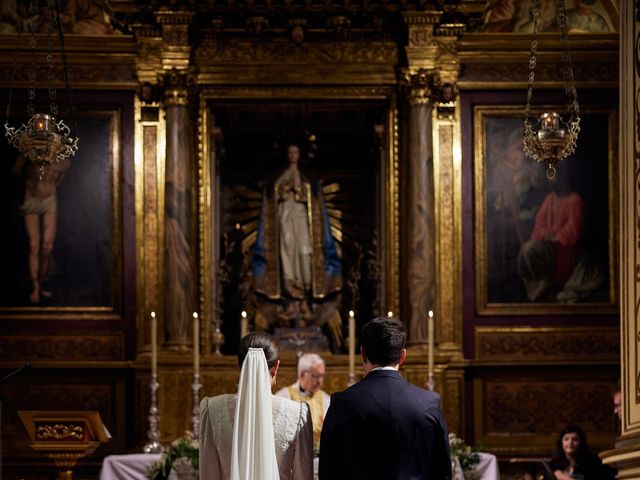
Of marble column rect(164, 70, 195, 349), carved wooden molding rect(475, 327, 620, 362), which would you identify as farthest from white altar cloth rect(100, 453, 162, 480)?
carved wooden molding rect(475, 327, 620, 362)

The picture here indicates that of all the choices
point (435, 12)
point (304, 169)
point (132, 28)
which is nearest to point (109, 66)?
point (132, 28)

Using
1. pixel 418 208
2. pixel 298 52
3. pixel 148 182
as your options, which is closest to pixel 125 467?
pixel 148 182

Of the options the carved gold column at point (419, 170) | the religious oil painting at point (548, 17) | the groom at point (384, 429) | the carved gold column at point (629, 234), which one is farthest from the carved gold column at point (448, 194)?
the groom at point (384, 429)

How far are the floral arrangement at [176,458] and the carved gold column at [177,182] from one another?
11.1ft

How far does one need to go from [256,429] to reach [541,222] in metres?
8.60

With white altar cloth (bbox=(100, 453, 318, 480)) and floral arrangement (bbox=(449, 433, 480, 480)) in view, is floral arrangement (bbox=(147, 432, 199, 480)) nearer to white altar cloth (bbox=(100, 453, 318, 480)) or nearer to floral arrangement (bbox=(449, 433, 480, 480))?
white altar cloth (bbox=(100, 453, 318, 480))

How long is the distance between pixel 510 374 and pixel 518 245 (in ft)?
4.71

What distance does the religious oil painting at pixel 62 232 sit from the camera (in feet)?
46.3

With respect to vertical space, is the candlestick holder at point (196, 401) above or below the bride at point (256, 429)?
below

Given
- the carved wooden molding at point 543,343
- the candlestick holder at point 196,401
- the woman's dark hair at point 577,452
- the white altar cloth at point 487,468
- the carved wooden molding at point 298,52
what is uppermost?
the carved wooden molding at point 298,52

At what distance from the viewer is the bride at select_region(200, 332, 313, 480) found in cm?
621

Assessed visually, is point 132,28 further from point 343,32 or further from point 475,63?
point 475,63

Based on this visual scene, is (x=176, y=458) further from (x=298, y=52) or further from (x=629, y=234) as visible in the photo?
(x=298, y=52)

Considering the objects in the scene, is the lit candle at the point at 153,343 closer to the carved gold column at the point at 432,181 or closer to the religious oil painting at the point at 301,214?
the religious oil painting at the point at 301,214
